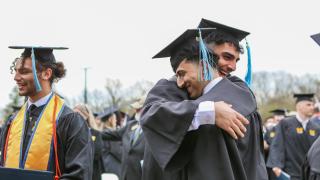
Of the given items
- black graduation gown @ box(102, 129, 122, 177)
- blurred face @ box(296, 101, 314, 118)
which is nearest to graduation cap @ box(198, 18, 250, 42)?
blurred face @ box(296, 101, 314, 118)

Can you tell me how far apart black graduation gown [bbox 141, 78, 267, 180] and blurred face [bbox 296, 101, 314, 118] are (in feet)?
24.1

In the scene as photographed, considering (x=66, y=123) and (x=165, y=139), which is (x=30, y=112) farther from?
(x=165, y=139)

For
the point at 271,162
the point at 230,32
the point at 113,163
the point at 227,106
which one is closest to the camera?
the point at 227,106

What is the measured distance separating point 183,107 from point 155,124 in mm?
211

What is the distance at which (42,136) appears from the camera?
14.4ft

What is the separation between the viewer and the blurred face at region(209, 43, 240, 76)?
13.0ft

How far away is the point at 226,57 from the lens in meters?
4.05

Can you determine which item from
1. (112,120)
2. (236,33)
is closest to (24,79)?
(236,33)

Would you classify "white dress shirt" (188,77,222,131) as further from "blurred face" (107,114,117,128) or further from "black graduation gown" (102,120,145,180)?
"blurred face" (107,114,117,128)

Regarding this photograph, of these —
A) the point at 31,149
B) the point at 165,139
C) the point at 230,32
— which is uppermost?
the point at 230,32

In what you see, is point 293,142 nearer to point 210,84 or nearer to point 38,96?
point 38,96

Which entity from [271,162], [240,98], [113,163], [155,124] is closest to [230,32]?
[240,98]

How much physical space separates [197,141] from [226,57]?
95cm

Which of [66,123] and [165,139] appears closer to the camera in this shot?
[165,139]
